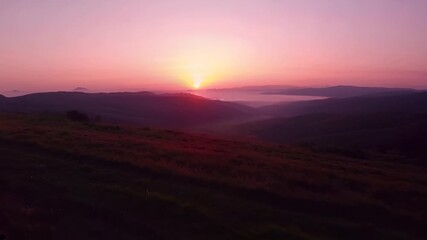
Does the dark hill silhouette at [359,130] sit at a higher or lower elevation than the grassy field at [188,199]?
lower

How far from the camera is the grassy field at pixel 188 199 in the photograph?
15.8 meters

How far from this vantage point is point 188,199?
19000 millimetres

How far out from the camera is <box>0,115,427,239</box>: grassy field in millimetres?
15828

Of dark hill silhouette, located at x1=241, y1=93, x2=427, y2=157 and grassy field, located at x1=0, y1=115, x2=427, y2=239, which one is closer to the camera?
grassy field, located at x1=0, y1=115, x2=427, y2=239

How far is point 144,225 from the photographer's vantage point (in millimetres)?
16031

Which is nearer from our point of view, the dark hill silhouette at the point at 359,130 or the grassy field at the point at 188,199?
the grassy field at the point at 188,199

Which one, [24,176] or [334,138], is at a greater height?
[24,176]

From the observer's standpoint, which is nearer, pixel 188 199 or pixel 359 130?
pixel 188 199

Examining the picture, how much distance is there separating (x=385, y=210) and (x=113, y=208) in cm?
1068

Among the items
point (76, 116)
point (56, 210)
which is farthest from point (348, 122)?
point (56, 210)

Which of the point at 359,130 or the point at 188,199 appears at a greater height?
the point at 188,199

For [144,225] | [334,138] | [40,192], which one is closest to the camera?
[144,225]

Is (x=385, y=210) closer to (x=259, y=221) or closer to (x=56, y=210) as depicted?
(x=259, y=221)

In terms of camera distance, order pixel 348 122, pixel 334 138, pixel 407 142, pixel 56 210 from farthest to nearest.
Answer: pixel 348 122
pixel 334 138
pixel 407 142
pixel 56 210
